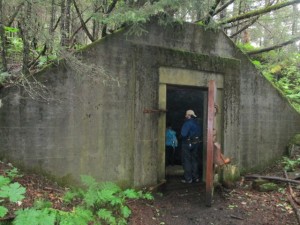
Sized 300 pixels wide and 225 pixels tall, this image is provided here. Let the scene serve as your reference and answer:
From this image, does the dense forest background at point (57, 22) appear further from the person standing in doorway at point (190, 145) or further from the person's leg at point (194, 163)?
the person's leg at point (194, 163)

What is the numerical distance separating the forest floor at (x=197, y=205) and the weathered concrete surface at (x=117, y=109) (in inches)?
18.7

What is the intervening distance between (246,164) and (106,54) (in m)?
5.18

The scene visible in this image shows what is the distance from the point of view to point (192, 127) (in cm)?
849

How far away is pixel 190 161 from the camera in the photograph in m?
8.62

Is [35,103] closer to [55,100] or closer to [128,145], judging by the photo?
[55,100]

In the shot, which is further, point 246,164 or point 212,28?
point 246,164

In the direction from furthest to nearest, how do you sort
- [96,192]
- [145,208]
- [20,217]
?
[145,208] < [96,192] < [20,217]

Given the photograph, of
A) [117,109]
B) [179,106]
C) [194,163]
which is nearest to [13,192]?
[117,109]

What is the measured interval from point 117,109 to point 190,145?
2.57 meters

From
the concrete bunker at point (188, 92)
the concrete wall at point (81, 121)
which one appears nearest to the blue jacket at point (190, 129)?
the concrete bunker at point (188, 92)

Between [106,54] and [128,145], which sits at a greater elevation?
[106,54]

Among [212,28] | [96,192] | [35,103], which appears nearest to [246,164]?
[212,28]

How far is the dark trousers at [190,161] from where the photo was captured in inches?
339

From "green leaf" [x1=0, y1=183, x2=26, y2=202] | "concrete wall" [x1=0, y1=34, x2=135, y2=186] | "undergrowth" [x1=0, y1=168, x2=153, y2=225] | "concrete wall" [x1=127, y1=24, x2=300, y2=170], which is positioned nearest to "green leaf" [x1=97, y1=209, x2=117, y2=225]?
"undergrowth" [x1=0, y1=168, x2=153, y2=225]
